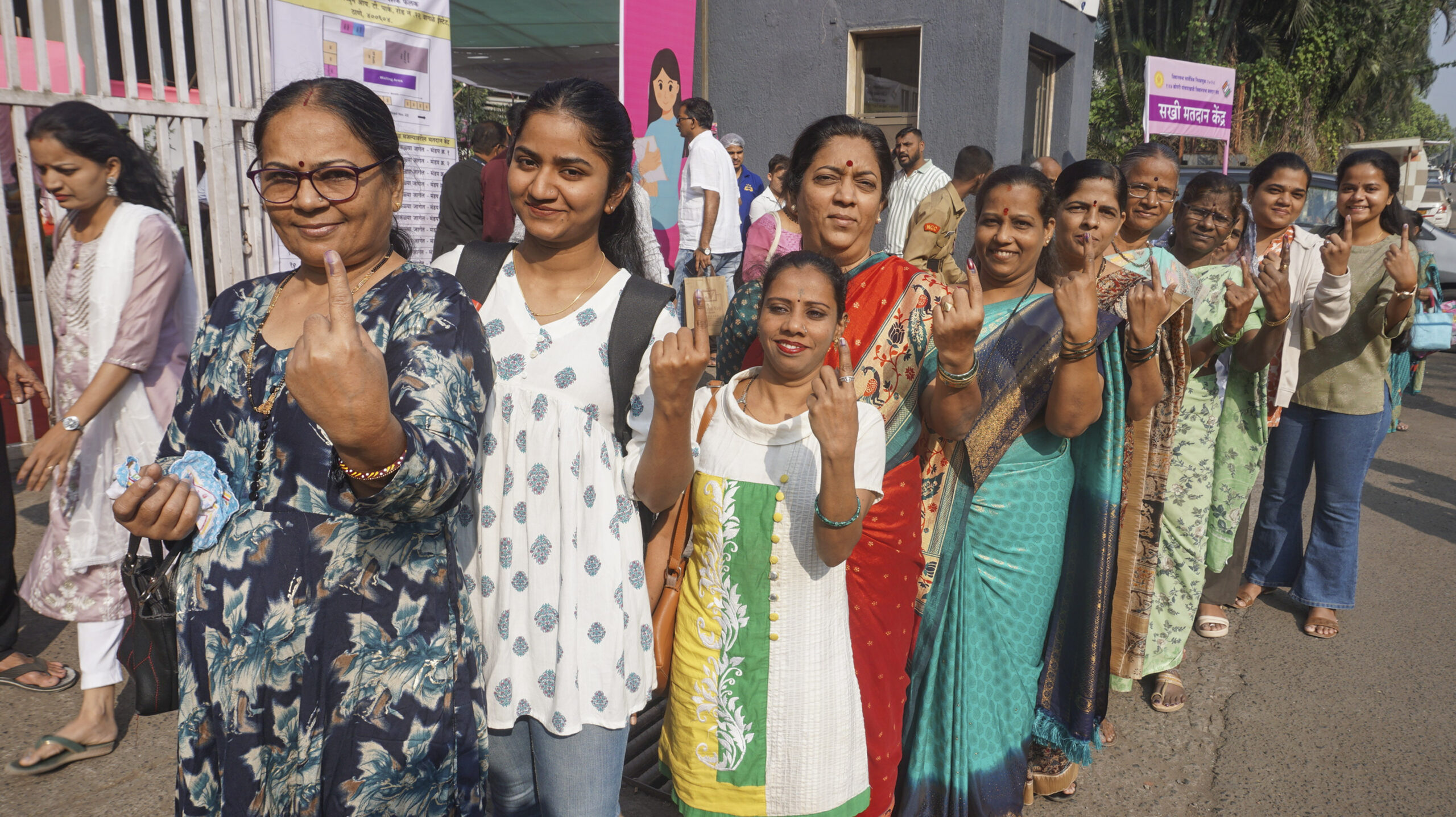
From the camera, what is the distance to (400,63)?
4.98 metres

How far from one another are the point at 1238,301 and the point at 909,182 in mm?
3867

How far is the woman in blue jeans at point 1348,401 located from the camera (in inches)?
158

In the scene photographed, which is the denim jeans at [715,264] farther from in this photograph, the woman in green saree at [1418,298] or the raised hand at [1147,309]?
the raised hand at [1147,309]

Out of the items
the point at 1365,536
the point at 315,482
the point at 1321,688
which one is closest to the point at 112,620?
the point at 315,482

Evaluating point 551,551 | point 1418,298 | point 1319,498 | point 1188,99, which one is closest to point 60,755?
point 551,551

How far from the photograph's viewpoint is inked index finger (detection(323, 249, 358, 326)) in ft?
3.67

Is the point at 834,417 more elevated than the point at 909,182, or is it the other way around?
the point at 909,182

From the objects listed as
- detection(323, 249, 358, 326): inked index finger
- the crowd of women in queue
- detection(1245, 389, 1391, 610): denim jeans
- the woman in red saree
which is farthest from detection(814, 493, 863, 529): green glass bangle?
detection(1245, 389, 1391, 610): denim jeans

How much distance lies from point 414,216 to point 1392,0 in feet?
78.8

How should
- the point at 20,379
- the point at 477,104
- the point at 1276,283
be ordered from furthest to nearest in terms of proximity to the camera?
the point at 477,104
the point at 1276,283
the point at 20,379

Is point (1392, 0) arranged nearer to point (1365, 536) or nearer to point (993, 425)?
point (1365, 536)

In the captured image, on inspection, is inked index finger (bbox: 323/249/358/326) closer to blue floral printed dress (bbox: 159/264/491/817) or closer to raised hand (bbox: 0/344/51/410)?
blue floral printed dress (bbox: 159/264/491/817)

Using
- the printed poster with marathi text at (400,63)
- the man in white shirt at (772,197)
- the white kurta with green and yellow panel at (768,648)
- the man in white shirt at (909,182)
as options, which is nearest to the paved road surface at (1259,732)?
the white kurta with green and yellow panel at (768,648)

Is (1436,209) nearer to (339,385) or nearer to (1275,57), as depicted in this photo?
(1275,57)
